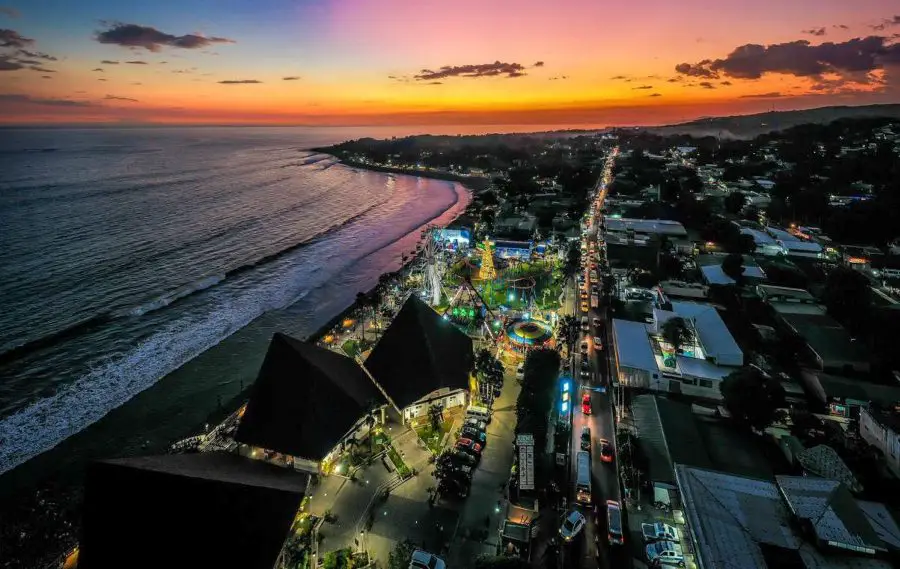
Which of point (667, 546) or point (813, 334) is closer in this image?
point (667, 546)

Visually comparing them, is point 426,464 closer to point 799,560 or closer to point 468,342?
point 468,342

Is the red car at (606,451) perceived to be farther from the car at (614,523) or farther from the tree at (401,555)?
the tree at (401,555)

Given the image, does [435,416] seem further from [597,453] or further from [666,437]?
[666,437]

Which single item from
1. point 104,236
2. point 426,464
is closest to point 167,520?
point 426,464

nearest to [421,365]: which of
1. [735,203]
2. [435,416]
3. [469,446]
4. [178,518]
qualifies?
[435,416]

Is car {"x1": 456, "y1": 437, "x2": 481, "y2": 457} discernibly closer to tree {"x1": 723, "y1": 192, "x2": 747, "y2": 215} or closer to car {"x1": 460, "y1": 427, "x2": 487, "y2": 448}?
car {"x1": 460, "y1": 427, "x2": 487, "y2": 448}

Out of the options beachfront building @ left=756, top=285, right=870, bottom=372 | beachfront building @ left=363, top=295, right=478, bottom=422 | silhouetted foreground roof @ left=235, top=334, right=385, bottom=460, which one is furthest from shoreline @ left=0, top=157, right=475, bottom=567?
beachfront building @ left=756, top=285, right=870, bottom=372

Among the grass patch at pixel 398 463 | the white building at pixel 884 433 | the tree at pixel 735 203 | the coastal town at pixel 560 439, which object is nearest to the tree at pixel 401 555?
the coastal town at pixel 560 439
